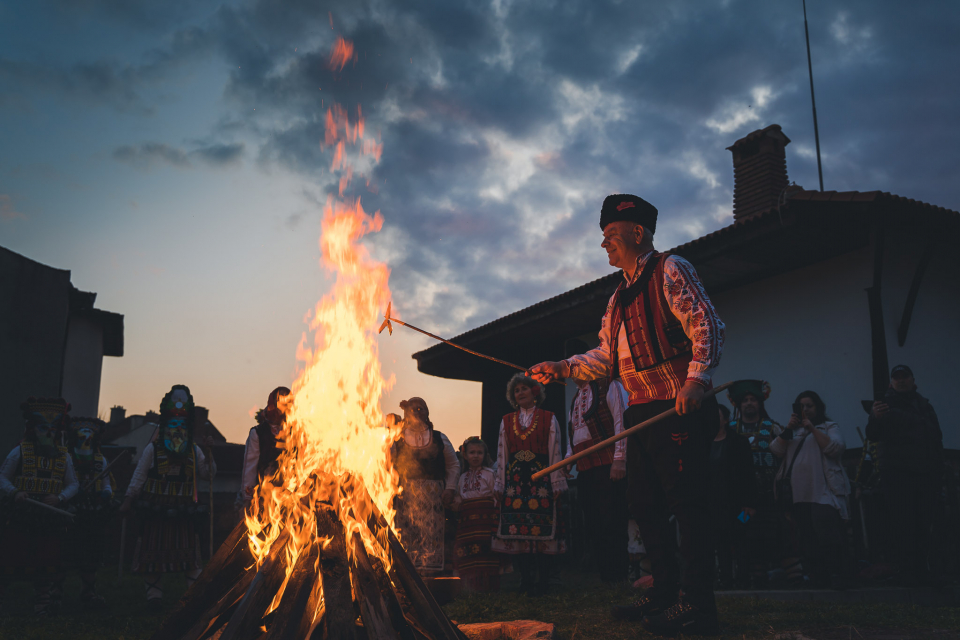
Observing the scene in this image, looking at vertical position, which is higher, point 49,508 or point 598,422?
point 598,422

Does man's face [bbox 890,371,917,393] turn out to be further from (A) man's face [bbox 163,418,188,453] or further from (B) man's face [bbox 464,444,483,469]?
(A) man's face [bbox 163,418,188,453]

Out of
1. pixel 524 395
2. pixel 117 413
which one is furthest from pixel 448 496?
pixel 117 413

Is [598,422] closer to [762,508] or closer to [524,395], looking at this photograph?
[524,395]

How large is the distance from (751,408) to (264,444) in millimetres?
5144

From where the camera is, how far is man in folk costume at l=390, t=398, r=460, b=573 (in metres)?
7.26

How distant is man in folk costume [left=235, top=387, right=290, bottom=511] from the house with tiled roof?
3227mm

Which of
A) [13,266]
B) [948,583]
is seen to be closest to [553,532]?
[948,583]

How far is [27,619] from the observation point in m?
5.64

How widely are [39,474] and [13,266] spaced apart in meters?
11.0

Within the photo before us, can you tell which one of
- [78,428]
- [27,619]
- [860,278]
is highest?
[860,278]

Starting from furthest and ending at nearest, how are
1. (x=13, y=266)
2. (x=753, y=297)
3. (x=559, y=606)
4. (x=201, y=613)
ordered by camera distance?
(x=13, y=266), (x=753, y=297), (x=559, y=606), (x=201, y=613)

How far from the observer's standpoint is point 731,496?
6602 mm

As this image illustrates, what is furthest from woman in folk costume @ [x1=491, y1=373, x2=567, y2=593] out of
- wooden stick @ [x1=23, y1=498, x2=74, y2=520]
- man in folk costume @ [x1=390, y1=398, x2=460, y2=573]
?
wooden stick @ [x1=23, y1=498, x2=74, y2=520]

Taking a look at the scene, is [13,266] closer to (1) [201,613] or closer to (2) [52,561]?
(2) [52,561]
